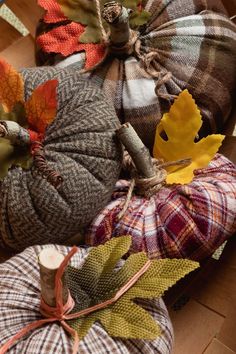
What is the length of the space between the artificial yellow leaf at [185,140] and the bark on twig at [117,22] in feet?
0.42

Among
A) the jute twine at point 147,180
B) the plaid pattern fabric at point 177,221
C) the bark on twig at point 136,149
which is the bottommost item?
the plaid pattern fabric at point 177,221

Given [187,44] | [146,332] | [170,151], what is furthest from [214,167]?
[146,332]

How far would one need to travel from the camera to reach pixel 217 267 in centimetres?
79

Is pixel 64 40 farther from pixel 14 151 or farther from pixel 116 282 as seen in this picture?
pixel 116 282

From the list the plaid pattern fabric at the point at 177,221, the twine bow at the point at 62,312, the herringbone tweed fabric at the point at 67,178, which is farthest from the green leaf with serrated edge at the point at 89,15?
the twine bow at the point at 62,312

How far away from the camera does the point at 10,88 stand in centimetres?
71

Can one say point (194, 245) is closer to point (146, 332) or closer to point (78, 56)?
point (146, 332)

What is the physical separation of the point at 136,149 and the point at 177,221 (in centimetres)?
11

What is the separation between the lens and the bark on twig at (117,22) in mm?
731

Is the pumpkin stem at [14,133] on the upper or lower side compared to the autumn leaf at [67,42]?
lower

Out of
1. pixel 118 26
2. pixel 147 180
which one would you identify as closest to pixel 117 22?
pixel 118 26

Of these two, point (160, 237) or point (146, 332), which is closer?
point (146, 332)

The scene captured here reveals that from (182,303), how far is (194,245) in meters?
0.10

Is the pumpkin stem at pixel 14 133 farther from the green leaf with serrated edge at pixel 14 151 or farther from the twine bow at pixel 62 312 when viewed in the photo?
the twine bow at pixel 62 312
